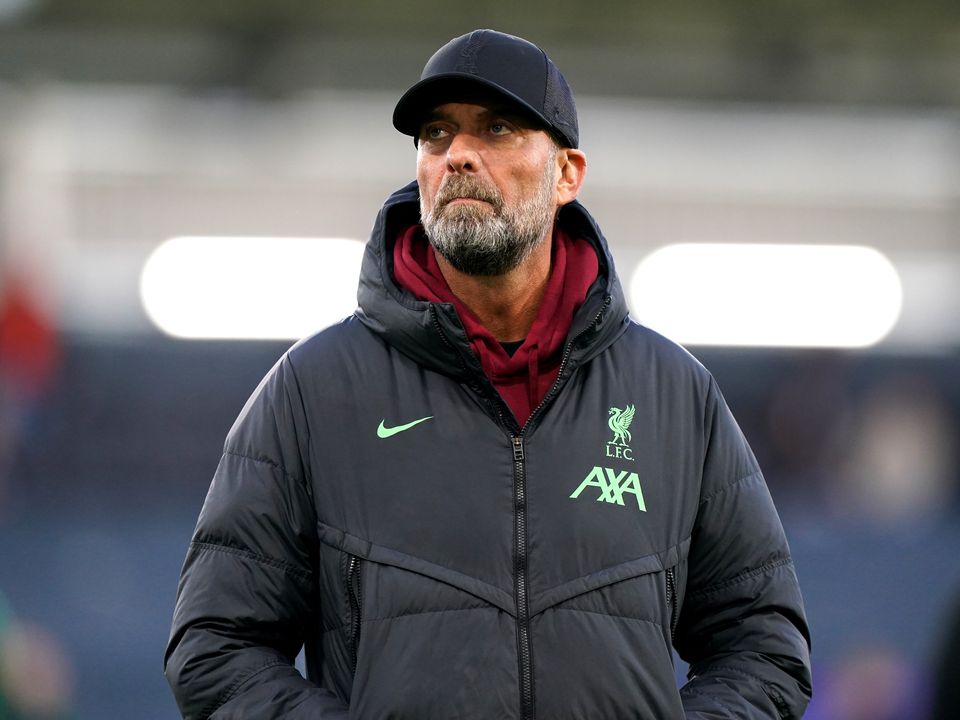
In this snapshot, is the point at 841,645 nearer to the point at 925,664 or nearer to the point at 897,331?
the point at 925,664

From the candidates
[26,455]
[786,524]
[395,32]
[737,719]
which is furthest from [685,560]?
[395,32]

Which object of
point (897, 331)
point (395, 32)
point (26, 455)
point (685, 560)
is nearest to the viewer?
point (685, 560)

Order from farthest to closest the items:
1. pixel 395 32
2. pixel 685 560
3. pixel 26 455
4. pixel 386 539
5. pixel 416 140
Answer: pixel 395 32 < pixel 26 455 < pixel 416 140 < pixel 685 560 < pixel 386 539

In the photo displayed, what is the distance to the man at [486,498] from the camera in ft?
3.92

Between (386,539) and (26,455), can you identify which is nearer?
(386,539)

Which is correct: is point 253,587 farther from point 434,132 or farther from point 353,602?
point 434,132

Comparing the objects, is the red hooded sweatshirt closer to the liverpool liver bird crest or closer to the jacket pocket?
the liverpool liver bird crest

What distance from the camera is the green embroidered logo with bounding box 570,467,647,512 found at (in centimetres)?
128

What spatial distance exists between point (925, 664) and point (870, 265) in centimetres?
129

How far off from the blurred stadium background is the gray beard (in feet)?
7.08

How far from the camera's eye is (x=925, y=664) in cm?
359

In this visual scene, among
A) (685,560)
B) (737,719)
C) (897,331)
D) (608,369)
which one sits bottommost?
(737,719)

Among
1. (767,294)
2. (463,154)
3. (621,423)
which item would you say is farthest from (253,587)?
(767,294)

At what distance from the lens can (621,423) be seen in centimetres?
134
